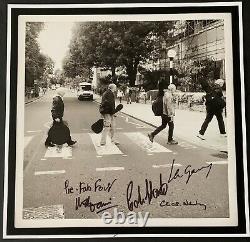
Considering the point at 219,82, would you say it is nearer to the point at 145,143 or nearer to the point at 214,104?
the point at 214,104

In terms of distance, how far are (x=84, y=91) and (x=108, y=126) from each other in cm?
23

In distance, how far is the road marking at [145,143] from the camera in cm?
196

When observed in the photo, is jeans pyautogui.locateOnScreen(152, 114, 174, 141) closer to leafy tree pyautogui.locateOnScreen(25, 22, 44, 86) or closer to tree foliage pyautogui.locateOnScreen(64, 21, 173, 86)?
tree foliage pyautogui.locateOnScreen(64, 21, 173, 86)

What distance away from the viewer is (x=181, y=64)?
79.4 inches

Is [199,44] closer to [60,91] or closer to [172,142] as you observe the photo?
[172,142]

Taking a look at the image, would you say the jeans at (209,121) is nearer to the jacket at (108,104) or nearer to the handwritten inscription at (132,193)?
the handwritten inscription at (132,193)

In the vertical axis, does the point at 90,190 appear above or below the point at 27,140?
below

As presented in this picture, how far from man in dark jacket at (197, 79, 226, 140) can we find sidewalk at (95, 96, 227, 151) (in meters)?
0.02

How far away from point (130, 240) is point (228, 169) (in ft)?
2.08

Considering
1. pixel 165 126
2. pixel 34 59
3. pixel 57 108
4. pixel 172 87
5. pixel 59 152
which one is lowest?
pixel 59 152

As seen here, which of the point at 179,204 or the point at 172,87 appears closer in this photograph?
the point at 179,204

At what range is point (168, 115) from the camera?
2.00 m

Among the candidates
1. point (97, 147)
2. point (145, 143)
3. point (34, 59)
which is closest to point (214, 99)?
point (145, 143)

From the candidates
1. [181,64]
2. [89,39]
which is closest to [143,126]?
[181,64]
